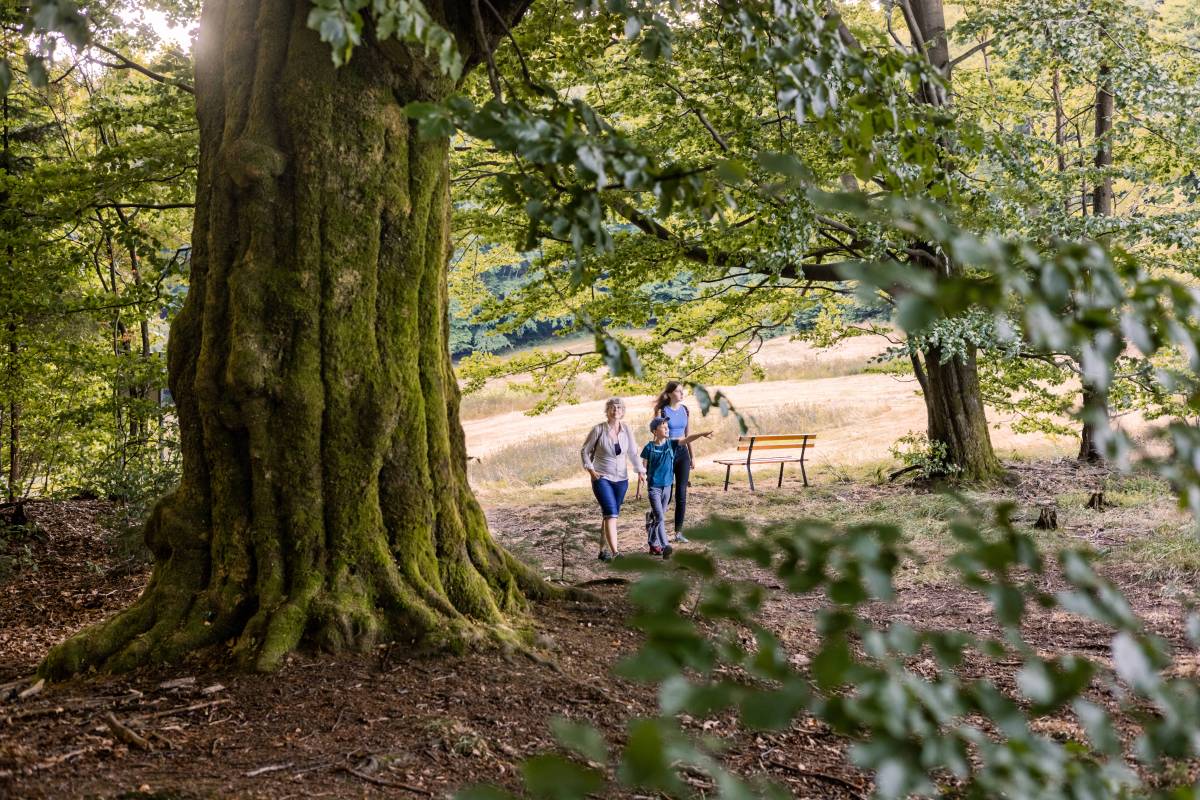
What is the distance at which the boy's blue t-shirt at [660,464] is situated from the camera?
1076 cm

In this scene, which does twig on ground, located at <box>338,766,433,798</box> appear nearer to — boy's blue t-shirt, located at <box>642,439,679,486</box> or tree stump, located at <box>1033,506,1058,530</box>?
boy's blue t-shirt, located at <box>642,439,679,486</box>

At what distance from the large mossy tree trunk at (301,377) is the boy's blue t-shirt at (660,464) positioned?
17.9 ft

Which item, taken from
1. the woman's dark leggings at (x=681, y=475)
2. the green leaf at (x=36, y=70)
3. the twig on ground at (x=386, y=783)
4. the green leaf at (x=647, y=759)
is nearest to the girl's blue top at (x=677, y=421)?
the woman's dark leggings at (x=681, y=475)

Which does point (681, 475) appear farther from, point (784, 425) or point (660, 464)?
point (784, 425)

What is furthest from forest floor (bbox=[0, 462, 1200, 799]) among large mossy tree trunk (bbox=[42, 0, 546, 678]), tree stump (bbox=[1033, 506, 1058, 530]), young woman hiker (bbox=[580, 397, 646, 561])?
tree stump (bbox=[1033, 506, 1058, 530])

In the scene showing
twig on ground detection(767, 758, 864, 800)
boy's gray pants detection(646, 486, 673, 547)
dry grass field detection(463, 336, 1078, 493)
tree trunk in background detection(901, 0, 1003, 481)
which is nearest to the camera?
twig on ground detection(767, 758, 864, 800)

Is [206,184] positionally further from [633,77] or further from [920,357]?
[920,357]

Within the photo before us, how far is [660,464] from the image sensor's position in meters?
10.8

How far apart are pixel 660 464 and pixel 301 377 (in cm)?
627

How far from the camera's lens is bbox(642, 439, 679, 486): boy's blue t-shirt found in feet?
35.3

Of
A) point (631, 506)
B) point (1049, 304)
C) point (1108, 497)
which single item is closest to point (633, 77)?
point (631, 506)

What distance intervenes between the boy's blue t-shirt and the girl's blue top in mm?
484

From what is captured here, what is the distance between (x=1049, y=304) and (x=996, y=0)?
14480mm

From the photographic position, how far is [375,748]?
3.92 metres
